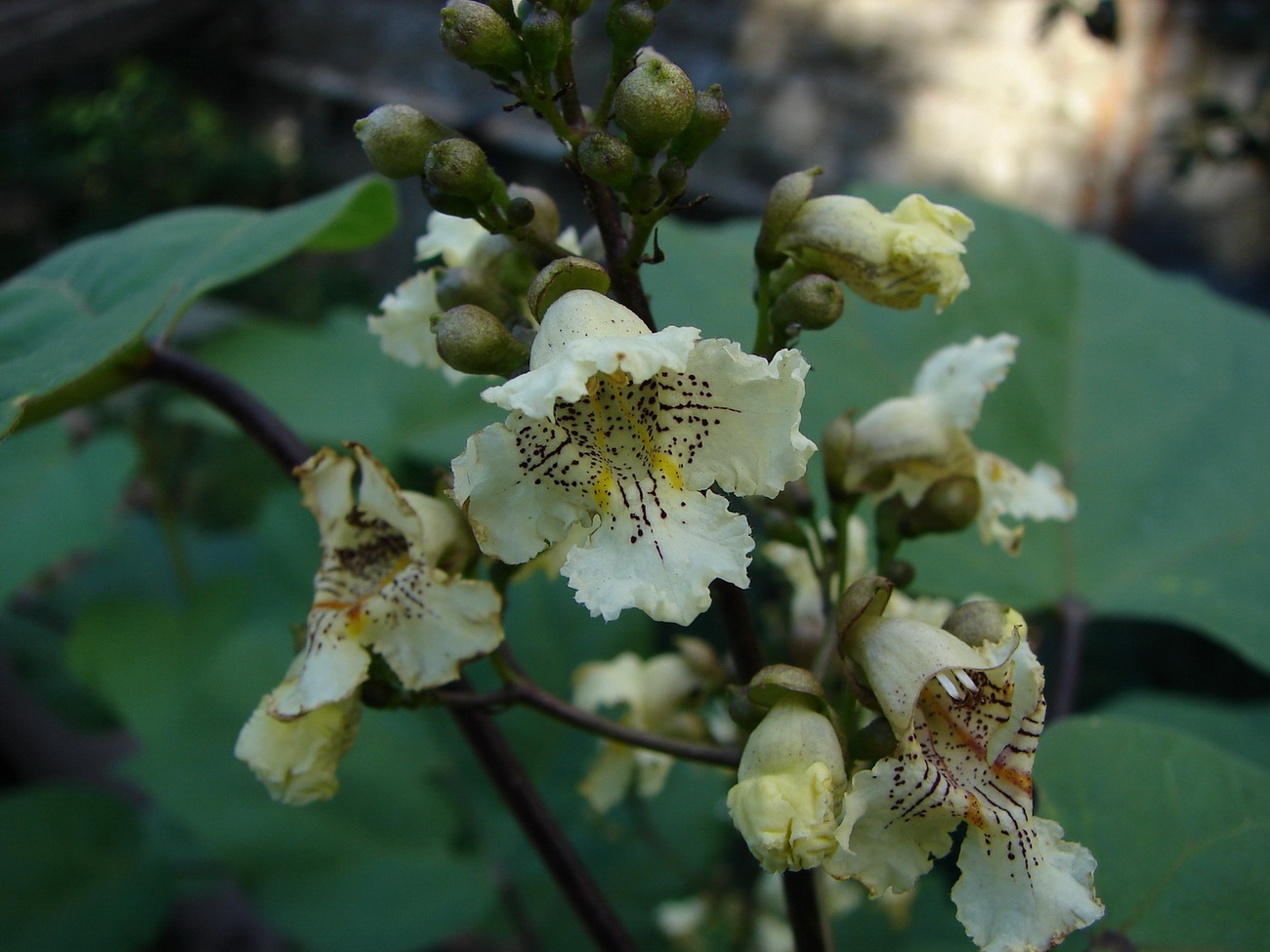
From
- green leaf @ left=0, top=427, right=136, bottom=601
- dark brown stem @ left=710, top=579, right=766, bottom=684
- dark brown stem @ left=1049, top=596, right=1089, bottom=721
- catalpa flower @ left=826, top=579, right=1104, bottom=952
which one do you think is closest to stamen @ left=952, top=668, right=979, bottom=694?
catalpa flower @ left=826, top=579, right=1104, bottom=952

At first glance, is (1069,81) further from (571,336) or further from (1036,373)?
(571,336)

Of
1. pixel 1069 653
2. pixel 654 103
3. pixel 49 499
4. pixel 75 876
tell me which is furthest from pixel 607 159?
pixel 75 876

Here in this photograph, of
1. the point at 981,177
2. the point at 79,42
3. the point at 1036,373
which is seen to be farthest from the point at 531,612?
the point at 79,42

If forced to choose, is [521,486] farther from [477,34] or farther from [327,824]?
[327,824]

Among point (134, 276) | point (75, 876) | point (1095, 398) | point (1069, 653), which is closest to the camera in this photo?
point (134, 276)

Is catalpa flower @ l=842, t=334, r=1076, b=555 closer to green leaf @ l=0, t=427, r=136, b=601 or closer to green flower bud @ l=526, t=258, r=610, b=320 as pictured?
green flower bud @ l=526, t=258, r=610, b=320
